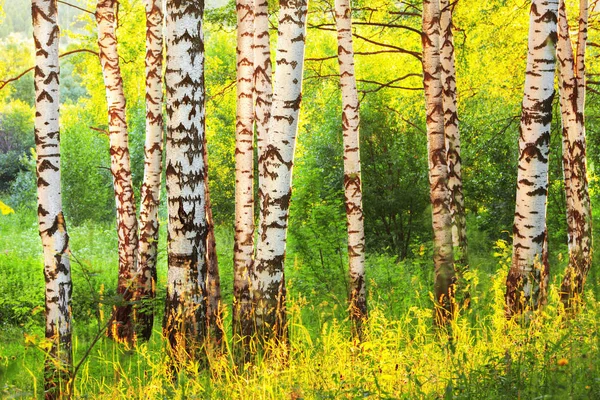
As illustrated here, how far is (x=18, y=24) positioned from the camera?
621 feet

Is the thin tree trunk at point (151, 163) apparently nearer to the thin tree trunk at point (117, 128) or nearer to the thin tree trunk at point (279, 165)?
the thin tree trunk at point (117, 128)

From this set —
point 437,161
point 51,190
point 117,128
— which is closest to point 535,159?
point 437,161

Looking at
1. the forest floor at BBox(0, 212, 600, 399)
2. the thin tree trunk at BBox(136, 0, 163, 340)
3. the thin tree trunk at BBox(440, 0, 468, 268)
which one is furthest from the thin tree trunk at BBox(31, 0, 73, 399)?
the thin tree trunk at BBox(440, 0, 468, 268)

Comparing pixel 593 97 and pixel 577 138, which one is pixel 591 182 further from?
pixel 577 138

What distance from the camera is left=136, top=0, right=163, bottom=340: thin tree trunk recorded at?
9.94 meters

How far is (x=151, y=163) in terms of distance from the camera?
9.92m

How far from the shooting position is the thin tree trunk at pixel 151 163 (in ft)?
32.6

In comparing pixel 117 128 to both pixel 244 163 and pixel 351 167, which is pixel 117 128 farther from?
pixel 351 167

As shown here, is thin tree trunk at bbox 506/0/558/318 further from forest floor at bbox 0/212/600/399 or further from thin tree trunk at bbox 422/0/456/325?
thin tree trunk at bbox 422/0/456/325

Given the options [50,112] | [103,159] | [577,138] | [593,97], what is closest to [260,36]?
[50,112]

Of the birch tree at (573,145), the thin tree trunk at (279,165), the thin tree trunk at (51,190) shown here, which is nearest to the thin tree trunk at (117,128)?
the thin tree trunk at (51,190)

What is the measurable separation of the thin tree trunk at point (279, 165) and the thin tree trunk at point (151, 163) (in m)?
3.90

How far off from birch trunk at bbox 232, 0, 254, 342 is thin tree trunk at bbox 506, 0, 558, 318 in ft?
11.9

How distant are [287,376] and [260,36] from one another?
5.20 m
